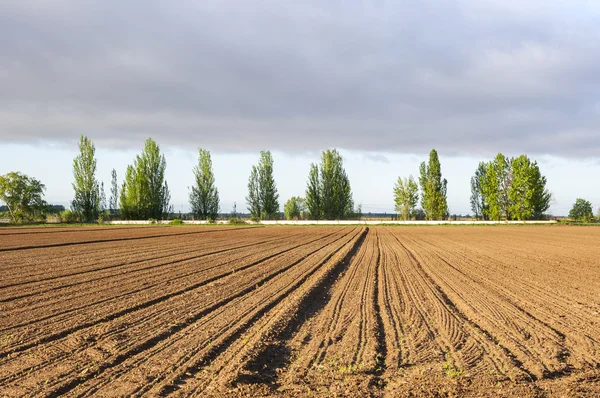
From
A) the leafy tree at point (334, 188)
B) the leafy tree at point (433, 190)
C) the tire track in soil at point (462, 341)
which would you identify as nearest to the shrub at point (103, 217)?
the leafy tree at point (334, 188)

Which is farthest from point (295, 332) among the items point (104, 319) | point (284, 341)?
point (104, 319)

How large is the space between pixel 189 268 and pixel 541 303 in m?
10.9

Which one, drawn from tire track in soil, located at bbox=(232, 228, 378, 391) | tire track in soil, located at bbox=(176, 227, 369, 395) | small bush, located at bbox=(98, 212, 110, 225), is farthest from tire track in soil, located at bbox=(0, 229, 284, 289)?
small bush, located at bbox=(98, 212, 110, 225)

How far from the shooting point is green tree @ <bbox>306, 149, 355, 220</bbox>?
8931 cm

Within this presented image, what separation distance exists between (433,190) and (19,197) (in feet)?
253

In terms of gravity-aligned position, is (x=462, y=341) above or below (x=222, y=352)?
below

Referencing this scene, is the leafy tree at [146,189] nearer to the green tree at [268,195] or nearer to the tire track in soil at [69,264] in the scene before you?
the green tree at [268,195]

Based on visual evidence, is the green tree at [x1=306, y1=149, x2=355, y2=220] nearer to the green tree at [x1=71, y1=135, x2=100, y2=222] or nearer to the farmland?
the green tree at [x1=71, y1=135, x2=100, y2=222]

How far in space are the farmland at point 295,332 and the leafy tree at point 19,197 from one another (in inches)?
3339

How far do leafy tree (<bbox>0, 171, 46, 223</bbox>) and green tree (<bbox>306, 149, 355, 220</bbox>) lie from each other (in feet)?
168

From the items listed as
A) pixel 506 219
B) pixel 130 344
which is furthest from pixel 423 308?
pixel 506 219

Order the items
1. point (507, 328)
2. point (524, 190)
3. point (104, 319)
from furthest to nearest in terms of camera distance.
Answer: point (524, 190) < point (104, 319) < point (507, 328)

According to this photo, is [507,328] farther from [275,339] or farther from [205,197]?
[205,197]

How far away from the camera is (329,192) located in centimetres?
8988
